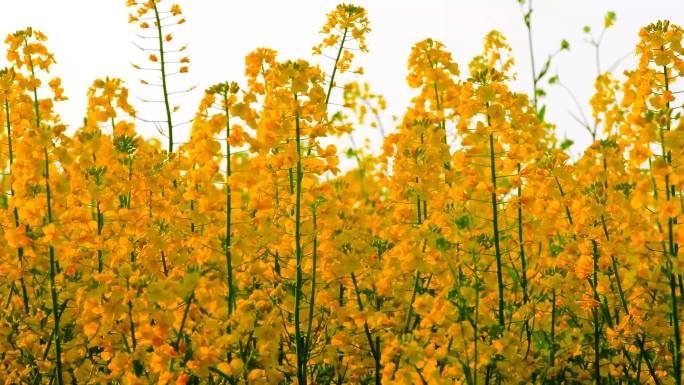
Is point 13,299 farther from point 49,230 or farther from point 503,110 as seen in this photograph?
point 503,110

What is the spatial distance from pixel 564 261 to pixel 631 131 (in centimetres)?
75

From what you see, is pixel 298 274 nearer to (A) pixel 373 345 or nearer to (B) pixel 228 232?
(B) pixel 228 232

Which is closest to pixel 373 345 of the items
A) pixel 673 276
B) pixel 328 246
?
pixel 328 246

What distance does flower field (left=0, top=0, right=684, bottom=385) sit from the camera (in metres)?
3.58

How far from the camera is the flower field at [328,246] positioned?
3580 millimetres

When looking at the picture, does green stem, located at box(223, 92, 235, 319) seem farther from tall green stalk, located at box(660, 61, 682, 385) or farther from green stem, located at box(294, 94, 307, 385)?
tall green stalk, located at box(660, 61, 682, 385)

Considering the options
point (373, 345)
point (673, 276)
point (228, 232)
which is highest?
point (228, 232)

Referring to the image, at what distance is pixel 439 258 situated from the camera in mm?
3941

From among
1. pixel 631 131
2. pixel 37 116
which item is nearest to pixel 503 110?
pixel 631 131

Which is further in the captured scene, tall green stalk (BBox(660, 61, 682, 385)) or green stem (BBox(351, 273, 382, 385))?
green stem (BBox(351, 273, 382, 385))

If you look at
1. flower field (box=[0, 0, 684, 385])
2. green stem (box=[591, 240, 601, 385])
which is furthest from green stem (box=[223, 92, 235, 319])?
green stem (box=[591, 240, 601, 385])

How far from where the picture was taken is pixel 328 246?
161 inches

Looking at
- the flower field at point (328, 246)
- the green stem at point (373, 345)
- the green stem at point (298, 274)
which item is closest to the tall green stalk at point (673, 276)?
the flower field at point (328, 246)

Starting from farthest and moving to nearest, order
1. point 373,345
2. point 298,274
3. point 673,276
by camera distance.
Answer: point 373,345, point 298,274, point 673,276
